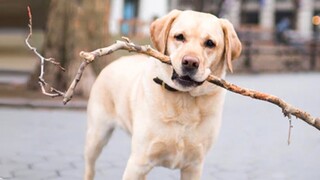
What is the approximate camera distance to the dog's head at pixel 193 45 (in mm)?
3533

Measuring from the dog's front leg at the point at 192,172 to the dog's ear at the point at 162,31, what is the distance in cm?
82

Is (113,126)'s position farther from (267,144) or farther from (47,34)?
(47,34)

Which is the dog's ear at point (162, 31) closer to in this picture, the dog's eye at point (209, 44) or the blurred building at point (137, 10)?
the dog's eye at point (209, 44)

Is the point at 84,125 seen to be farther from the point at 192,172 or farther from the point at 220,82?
the point at 220,82

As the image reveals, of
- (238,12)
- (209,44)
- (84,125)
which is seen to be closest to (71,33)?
(84,125)

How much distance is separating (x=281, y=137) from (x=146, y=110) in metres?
4.85

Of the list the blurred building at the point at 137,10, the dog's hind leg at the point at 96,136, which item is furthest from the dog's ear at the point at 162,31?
the blurred building at the point at 137,10

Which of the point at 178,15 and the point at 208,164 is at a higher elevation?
the point at 178,15

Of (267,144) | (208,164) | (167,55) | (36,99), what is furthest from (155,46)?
(36,99)

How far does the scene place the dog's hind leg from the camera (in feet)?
15.6

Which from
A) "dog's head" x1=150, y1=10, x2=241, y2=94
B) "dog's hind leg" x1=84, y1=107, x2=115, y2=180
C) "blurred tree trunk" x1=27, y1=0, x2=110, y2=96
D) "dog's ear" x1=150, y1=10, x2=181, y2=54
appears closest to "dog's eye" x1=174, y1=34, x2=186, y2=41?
"dog's head" x1=150, y1=10, x2=241, y2=94

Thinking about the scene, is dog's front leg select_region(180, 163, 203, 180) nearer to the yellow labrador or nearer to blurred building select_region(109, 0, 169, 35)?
the yellow labrador

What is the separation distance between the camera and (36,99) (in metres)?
11.1

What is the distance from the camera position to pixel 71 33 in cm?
1168
